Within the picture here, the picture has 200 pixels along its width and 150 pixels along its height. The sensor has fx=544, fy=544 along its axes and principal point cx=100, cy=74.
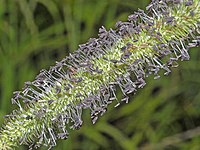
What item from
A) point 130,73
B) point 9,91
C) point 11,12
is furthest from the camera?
point 11,12

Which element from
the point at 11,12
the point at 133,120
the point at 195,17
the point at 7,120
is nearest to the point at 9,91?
the point at 11,12

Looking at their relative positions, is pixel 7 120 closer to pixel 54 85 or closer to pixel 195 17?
pixel 54 85

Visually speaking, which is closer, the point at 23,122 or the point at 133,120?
the point at 23,122

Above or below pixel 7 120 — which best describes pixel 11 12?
above

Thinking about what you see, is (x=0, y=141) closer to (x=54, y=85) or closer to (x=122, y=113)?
(x=54, y=85)

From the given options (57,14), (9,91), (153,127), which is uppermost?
(57,14)

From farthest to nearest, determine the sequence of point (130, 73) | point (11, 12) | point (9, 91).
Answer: point (11, 12) → point (9, 91) → point (130, 73)

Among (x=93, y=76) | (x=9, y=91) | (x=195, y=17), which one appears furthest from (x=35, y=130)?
(x=9, y=91)
